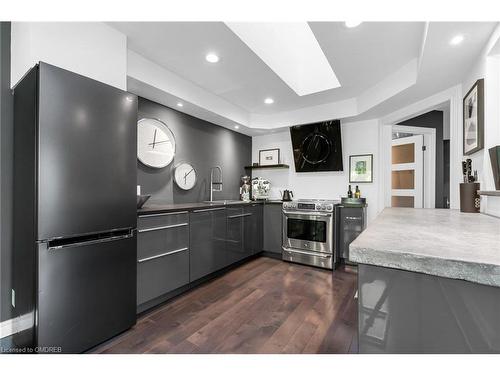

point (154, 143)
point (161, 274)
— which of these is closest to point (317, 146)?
point (154, 143)

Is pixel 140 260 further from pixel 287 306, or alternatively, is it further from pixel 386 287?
pixel 386 287

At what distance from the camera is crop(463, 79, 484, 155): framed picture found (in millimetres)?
1705

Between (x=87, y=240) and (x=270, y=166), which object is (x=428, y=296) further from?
(x=270, y=166)

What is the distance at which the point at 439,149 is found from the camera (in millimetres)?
3779

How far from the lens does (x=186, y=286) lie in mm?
2438

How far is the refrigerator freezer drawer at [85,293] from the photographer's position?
1.31 meters

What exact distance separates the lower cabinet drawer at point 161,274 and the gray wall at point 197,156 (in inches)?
34.0

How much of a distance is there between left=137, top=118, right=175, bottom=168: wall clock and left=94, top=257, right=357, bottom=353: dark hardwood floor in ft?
5.16

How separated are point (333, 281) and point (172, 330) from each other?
194 cm

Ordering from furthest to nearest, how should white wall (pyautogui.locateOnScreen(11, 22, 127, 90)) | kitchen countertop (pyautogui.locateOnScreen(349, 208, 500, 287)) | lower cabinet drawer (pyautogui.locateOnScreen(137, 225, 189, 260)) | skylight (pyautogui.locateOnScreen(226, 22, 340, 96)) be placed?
skylight (pyautogui.locateOnScreen(226, 22, 340, 96)) → lower cabinet drawer (pyautogui.locateOnScreen(137, 225, 189, 260)) → white wall (pyautogui.locateOnScreen(11, 22, 127, 90)) → kitchen countertop (pyautogui.locateOnScreen(349, 208, 500, 287))

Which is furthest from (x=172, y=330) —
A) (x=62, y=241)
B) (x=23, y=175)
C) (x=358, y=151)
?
(x=358, y=151)

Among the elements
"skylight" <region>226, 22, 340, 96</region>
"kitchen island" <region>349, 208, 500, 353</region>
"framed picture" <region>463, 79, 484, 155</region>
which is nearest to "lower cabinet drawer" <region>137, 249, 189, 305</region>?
"kitchen island" <region>349, 208, 500, 353</region>

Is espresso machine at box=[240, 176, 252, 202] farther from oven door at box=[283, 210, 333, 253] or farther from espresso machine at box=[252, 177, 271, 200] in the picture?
oven door at box=[283, 210, 333, 253]

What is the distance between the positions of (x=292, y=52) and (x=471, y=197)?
2.29 m
